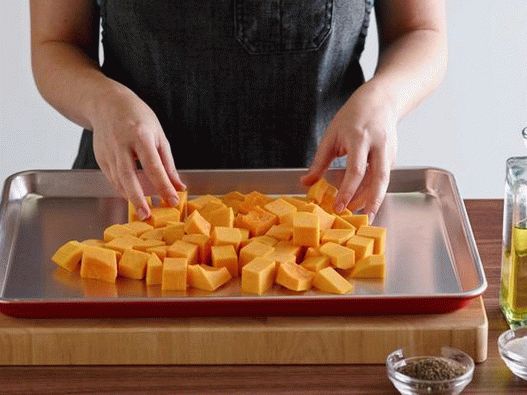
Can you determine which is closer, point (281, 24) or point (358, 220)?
point (358, 220)

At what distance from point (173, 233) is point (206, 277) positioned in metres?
0.15

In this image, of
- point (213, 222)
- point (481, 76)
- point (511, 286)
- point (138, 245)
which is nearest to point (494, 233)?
point (511, 286)

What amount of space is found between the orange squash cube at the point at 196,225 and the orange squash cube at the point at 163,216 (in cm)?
5

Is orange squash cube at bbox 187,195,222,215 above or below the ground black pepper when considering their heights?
above

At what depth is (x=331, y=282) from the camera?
1.43 metres

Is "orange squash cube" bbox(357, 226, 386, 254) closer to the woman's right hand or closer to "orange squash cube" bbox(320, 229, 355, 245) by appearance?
"orange squash cube" bbox(320, 229, 355, 245)

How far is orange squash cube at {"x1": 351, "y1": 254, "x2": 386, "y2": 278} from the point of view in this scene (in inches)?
58.6

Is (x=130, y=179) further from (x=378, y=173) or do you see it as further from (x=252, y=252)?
(x=378, y=173)

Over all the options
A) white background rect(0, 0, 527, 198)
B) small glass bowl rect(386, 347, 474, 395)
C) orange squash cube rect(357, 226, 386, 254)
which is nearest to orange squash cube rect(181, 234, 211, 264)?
orange squash cube rect(357, 226, 386, 254)

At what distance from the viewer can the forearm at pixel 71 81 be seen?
170 cm

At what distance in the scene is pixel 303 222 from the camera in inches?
60.2

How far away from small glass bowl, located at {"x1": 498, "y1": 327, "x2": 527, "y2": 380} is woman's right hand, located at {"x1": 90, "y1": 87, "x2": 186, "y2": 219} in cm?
51

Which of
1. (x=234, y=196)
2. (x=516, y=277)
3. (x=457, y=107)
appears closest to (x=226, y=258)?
(x=234, y=196)

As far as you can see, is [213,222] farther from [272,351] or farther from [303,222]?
[272,351]
